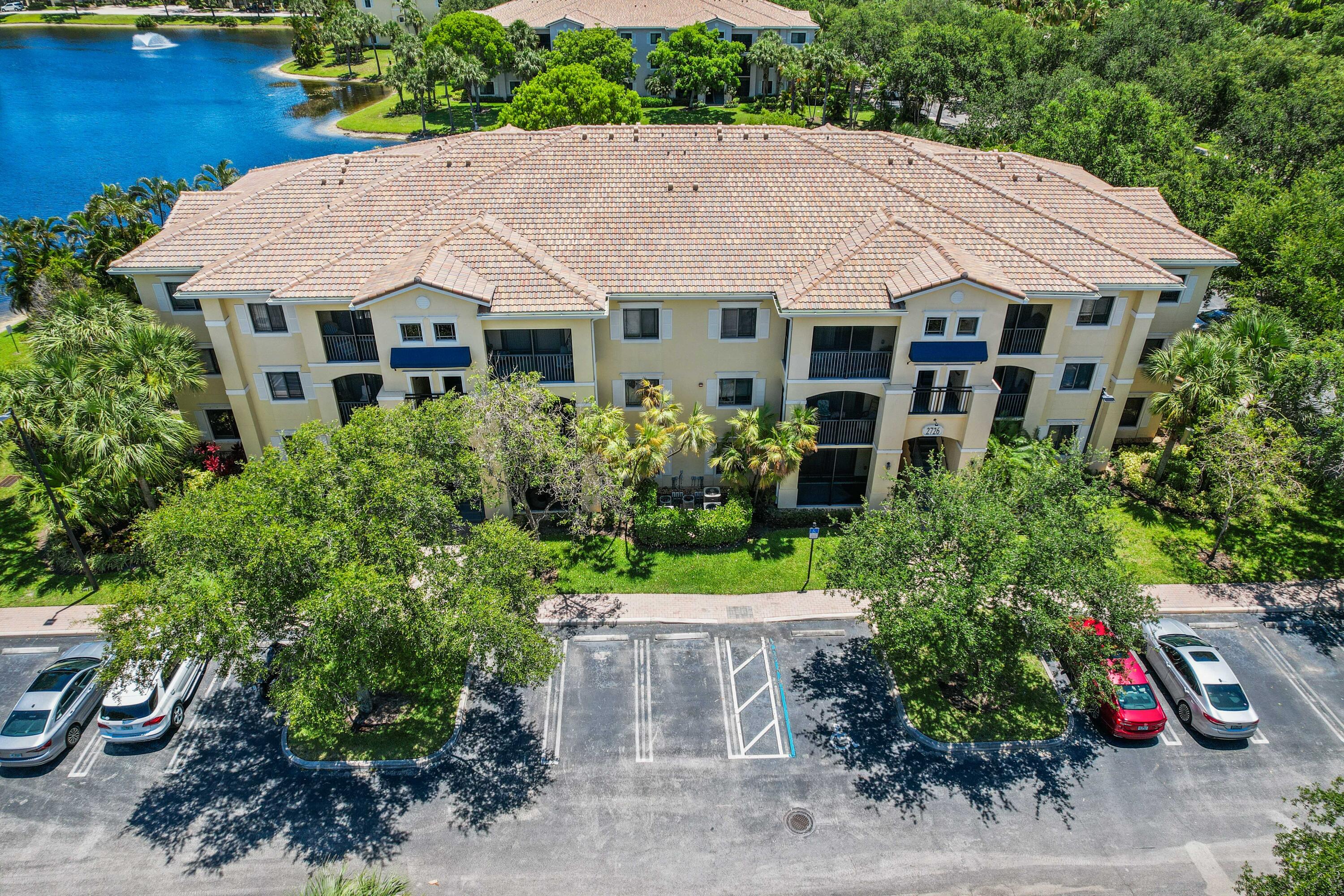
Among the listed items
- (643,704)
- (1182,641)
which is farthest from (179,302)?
(1182,641)

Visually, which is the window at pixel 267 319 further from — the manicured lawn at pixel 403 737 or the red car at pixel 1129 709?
the red car at pixel 1129 709

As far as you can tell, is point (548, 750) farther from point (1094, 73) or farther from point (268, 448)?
point (1094, 73)

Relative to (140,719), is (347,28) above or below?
above

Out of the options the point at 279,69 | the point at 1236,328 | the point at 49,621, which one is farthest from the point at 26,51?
the point at 1236,328

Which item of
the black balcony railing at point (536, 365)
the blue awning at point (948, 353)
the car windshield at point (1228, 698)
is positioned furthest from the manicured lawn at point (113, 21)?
the car windshield at point (1228, 698)

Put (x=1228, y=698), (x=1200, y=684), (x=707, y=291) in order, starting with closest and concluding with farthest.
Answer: (x=1228, y=698)
(x=1200, y=684)
(x=707, y=291)

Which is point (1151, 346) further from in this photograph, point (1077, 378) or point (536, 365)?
point (536, 365)

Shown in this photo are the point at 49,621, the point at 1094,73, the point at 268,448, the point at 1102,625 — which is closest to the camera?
the point at 268,448
